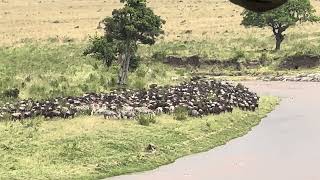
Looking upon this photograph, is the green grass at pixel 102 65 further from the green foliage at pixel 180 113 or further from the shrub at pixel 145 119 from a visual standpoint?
the shrub at pixel 145 119

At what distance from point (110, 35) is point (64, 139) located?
1255cm

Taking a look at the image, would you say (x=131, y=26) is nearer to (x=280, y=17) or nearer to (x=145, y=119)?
(x=145, y=119)

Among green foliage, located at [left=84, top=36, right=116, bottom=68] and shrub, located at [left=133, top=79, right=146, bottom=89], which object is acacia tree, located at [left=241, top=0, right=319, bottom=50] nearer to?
green foliage, located at [left=84, top=36, right=116, bottom=68]

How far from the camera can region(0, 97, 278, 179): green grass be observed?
50.9 feet

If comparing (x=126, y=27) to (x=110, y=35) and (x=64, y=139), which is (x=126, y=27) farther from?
(x=64, y=139)

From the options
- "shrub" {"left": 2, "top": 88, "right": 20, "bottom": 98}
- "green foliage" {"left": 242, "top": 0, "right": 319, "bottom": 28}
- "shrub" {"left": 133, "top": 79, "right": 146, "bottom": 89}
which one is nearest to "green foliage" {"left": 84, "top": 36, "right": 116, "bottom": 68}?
"shrub" {"left": 133, "top": 79, "right": 146, "bottom": 89}

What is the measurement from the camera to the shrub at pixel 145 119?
20.0 metres

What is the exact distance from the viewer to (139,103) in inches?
901

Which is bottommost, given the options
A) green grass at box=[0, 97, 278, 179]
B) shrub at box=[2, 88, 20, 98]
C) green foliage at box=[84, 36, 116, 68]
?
green grass at box=[0, 97, 278, 179]

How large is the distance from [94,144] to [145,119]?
3.07m

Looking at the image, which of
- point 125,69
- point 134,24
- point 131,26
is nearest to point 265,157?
point 131,26

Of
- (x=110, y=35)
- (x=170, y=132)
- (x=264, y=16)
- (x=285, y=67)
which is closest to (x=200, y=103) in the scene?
(x=170, y=132)

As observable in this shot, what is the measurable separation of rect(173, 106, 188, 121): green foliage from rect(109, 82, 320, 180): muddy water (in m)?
2.11

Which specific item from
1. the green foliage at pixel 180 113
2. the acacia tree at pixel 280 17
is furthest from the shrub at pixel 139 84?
the acacia tree at pixel 280 17
